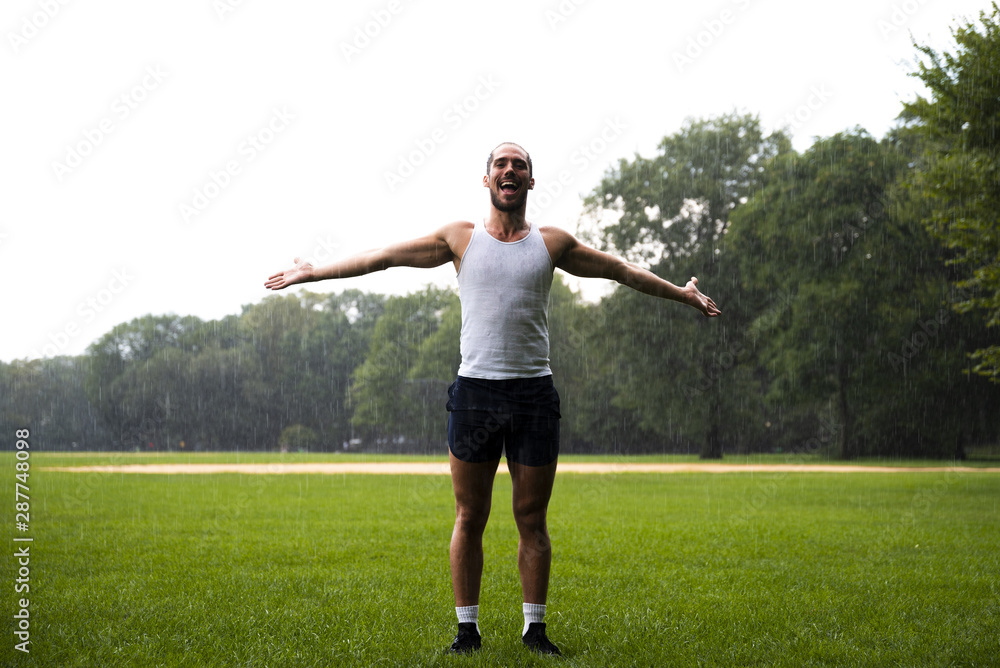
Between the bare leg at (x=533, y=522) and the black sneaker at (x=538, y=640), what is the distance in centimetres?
13

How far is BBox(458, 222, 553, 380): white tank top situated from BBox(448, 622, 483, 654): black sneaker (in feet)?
4.30

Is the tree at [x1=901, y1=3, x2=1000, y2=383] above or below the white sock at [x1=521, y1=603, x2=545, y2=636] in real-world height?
above

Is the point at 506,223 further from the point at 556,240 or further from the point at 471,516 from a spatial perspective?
the point at 471,516

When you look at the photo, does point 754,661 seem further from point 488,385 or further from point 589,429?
point 589,429

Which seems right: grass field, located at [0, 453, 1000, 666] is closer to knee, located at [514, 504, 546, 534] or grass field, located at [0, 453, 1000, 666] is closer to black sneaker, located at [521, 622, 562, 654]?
black sneaker, located at [521, 622, 562, 654]

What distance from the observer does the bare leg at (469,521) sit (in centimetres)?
402

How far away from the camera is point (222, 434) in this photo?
6069 cm

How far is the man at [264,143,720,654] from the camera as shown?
3.94 meters

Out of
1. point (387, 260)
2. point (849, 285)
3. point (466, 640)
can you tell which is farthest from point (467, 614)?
point (849, 285)

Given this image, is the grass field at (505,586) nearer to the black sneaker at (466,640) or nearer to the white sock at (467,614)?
the black sneaker at (466,640)

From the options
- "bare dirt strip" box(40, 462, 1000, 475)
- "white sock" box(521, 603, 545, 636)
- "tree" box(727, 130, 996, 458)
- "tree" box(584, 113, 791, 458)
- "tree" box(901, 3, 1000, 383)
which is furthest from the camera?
"tree" box(584, 113, 791, 458)

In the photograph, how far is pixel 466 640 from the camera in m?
4.10

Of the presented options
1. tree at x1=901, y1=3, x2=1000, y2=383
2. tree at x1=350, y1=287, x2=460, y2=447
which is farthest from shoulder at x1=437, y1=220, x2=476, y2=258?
tree at x1=350, y1=287, x2=460, y2=447

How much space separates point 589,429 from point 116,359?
39693mm
